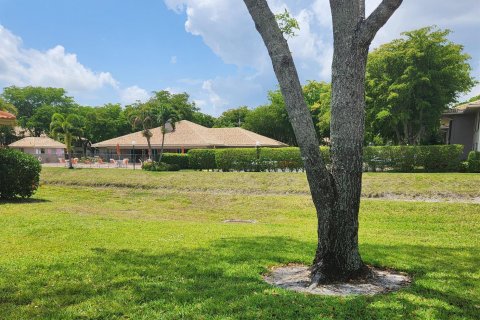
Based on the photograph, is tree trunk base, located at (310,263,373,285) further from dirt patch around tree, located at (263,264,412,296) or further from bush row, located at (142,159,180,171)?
bush row, located at (142,159,180,171)

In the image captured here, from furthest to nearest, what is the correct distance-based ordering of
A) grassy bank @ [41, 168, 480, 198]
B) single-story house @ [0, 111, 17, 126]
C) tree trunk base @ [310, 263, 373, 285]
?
1. grassy bank @ [41, 168, 480, 198]
2. single-story house @ [0, 111, 17, 126]
3. tree trunk base @ [310, 263, 373, 285]

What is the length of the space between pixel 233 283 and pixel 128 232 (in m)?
4.51

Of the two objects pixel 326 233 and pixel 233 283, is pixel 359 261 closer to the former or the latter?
pixel 326 233

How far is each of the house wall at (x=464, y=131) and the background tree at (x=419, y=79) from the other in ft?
6.05

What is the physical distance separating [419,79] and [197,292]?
28.3m

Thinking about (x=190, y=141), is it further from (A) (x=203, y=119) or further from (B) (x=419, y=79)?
(A) (x=203, y=119)

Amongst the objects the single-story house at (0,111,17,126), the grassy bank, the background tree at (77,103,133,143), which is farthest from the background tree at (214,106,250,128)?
the single-story house at (0,111,17,126)

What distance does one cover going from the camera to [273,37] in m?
4.88

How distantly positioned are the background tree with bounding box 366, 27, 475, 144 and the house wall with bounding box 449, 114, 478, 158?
6.05 ft

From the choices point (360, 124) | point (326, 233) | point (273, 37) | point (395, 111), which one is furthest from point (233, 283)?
point (395, 111)

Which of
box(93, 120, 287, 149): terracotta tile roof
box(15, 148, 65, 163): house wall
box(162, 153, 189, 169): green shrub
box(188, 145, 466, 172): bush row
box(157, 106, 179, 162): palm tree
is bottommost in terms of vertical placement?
box(15, 148, 65, 163): house wall

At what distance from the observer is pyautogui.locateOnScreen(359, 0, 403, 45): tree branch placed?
4.59 m

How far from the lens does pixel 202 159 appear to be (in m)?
32.5

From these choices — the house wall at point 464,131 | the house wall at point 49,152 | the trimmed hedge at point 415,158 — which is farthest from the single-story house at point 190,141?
the house wall at point 464,131
